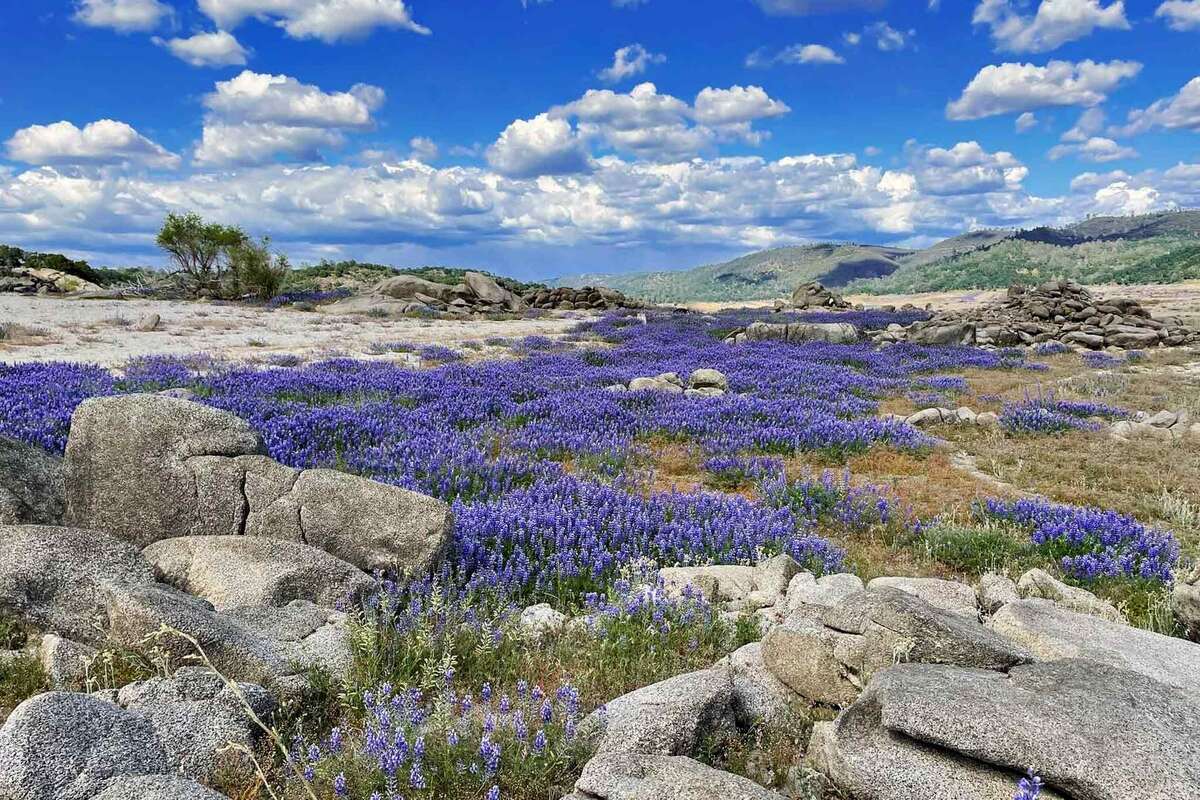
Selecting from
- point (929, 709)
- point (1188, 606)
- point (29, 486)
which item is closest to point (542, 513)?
point (29, 486)

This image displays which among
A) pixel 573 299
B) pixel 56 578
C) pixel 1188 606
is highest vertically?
pixel 573 299

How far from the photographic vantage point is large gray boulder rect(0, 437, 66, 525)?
4.66 meters

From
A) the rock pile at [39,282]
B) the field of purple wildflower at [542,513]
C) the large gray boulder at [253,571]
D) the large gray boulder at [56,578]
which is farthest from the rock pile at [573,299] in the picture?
the large gray boulder at [56,578]

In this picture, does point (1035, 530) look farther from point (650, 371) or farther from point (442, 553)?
point (650, 371)

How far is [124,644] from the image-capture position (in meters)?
3.33

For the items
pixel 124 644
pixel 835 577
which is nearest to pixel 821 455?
pixel 835 577

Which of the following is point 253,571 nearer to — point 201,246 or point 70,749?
point 70,749

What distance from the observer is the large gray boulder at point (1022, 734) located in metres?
2.51

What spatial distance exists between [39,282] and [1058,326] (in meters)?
59.6

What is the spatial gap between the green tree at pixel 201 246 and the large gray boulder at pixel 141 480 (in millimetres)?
44274

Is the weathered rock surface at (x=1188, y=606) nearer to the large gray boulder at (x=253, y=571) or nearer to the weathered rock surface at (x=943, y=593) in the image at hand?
the weathered rock surface at (x=943, y=593)

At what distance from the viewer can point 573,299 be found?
50.1 meters

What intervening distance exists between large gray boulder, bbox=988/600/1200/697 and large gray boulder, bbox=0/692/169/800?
14.2ft

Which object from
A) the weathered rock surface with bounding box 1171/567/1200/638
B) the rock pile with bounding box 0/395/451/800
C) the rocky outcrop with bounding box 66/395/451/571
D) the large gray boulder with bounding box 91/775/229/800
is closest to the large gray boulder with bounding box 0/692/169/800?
the rock pile with bounding box 0/395/451/800
